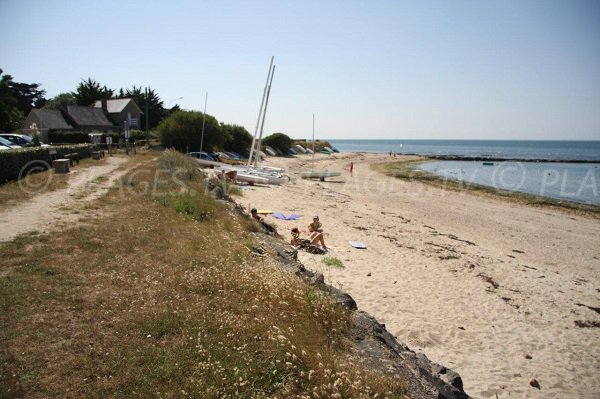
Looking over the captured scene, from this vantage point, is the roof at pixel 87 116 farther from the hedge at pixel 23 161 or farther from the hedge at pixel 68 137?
the hedge at pixel 23 161

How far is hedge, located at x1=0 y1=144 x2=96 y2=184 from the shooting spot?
1630 cm

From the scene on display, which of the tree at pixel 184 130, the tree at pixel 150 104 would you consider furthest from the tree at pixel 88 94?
the tree at pixel 184 130

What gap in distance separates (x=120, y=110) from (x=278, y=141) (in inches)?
1269

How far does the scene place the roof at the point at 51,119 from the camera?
46.6 metres

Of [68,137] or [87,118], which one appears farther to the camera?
[87,118]

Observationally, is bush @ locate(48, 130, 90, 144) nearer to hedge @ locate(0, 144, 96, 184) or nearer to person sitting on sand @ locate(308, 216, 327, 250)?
hedge @ locate(0, 144, 96, 184)

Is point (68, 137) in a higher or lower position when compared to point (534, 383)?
higher

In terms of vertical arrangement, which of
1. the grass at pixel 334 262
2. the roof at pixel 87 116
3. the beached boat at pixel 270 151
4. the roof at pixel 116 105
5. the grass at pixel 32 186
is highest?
the roof at pixel 116 105

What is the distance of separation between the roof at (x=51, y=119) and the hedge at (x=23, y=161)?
2987 cm

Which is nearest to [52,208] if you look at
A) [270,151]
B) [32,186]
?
[32,186]

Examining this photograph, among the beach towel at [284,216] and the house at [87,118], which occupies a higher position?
the house at [87,118]

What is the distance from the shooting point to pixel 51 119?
4819 centimetres

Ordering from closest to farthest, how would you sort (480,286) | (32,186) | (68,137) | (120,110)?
(480,286)
(32,186)
(68,137)
(120,110)

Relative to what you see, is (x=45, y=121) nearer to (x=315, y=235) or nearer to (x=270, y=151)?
(x=270, y=151)
